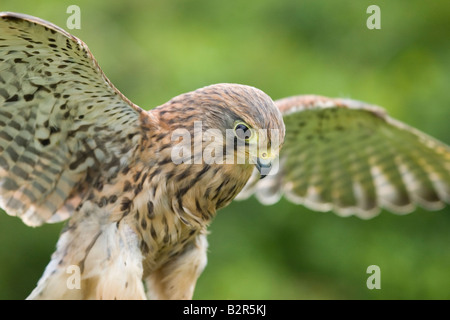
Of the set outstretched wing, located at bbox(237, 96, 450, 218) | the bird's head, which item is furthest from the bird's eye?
outstretched wing, located at bbox(237, 96, 450, 218)

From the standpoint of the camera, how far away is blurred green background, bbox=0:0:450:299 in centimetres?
683

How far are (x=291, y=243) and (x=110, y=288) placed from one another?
3990 millimetres

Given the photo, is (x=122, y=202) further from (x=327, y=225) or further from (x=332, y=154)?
(x=327, y=225)

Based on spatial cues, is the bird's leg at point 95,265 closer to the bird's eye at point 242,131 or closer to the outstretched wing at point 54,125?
the outstretched wing at point 54,125

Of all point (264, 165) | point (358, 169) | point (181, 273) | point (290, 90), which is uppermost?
point (290, 90)

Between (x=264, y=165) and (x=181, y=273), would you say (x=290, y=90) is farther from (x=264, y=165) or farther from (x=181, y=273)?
(x=264, y=165)

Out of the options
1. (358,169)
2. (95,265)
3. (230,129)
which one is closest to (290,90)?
(358,169)

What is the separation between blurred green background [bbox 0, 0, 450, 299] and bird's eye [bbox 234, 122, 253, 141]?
2.91m

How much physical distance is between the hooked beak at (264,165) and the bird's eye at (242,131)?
0.39 feet

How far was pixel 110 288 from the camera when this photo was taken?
3527 mm

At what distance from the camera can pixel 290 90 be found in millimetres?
6797

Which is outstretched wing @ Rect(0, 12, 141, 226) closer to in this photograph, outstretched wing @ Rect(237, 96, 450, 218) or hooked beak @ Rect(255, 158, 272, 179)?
hooked beak @ Rect(255, 158, 272, 179)

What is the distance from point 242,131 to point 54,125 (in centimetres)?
91

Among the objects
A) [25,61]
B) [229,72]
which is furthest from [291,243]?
[25,61]
